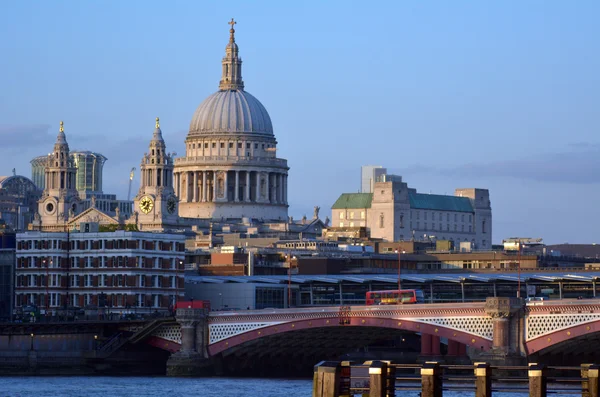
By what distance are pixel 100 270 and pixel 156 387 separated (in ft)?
130

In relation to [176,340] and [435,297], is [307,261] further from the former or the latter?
[176,340]

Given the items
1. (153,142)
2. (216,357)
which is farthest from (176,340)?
(153,142)

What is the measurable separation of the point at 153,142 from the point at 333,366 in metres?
145

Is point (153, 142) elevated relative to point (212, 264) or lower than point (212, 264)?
elevated

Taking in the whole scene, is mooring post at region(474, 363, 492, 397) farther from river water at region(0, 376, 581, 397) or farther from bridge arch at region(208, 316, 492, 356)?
Result: bridge arch at region(208, 316, 492, 356)

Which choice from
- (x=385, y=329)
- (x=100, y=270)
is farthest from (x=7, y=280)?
(x=385, y=329)

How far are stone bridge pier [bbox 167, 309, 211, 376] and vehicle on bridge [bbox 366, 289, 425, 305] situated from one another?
40.8 ft

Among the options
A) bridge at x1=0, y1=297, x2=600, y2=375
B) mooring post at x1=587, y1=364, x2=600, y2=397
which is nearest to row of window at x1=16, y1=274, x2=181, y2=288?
bridge at x1=0, y1=297, x2=600, y2=375

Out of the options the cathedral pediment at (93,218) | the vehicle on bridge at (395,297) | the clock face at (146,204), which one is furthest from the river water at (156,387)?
the clock face at (146,204)

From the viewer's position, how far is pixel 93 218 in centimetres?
19712

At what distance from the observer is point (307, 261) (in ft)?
578

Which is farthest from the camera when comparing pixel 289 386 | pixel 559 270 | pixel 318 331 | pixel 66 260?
pixel 559 270

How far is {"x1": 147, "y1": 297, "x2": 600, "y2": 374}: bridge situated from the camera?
11525cm

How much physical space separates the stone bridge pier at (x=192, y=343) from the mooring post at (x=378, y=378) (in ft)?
258
